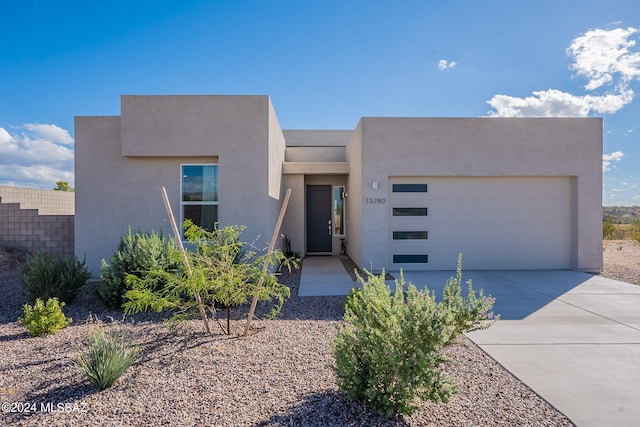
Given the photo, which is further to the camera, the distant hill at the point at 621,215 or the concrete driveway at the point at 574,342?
the distant hill at the point at 621,215

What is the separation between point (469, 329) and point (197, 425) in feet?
7.76

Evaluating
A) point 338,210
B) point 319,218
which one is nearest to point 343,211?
point 338,210

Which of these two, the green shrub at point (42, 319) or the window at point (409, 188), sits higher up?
the window at point (409, 188)

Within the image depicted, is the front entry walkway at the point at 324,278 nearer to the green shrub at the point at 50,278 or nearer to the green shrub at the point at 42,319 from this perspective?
the green shrub at the point at 42,319

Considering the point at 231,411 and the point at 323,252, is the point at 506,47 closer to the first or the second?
the point at 323,252

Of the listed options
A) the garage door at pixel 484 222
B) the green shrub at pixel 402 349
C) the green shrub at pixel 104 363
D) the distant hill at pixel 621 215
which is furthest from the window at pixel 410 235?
the green shrub at pixel 104 363

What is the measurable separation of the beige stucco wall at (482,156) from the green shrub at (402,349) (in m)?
6.22

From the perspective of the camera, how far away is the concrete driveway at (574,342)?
2939 millimetres

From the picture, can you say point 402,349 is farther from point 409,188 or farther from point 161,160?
point 161,160

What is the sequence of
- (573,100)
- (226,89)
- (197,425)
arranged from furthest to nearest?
(573,100) → (226,89) → (197,425)

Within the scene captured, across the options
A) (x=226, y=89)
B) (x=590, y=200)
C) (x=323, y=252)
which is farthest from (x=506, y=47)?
(x=323, y=252)

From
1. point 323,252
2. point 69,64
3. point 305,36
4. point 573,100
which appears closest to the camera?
point 69,64

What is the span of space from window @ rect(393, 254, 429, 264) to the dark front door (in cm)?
368

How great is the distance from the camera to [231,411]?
8.93 feet
